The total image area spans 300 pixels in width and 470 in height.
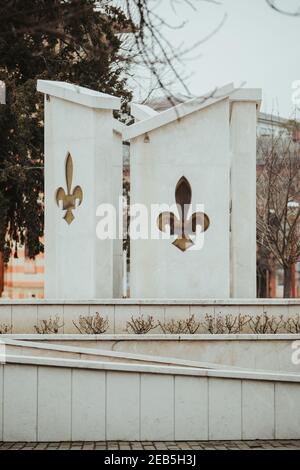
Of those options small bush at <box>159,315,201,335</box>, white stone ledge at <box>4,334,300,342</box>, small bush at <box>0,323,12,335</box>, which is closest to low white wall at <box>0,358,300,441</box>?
white stone ledge at <box>4,334,300,342</box>

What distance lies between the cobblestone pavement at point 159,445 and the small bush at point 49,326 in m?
4.70

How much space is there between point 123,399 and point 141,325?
4.30 metres

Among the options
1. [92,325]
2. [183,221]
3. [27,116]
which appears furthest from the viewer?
[27,116]

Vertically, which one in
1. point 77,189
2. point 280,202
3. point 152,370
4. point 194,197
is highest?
point 280,202

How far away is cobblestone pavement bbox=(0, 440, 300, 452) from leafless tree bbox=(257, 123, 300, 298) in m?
17.5

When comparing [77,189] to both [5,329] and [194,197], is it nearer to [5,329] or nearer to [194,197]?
[194,197]

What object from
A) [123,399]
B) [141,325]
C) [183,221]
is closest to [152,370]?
[123,399]

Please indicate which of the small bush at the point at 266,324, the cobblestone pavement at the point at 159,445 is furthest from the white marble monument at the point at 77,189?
the cobblestone pavement at the point at 159,445

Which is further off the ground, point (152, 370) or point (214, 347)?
point (152, 370)

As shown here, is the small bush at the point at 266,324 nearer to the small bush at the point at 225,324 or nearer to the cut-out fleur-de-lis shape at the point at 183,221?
the small bush at the point at 225,324

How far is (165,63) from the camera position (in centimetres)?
675

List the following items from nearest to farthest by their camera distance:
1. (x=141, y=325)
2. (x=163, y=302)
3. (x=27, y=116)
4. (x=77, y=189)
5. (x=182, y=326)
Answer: (x=141, y=325) → (x=182, y=326) → (x=163, y=302) → (x=77, y=189) → (x=27, y=116)

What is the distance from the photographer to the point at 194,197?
16625mm

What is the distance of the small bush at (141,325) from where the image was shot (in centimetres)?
1446
